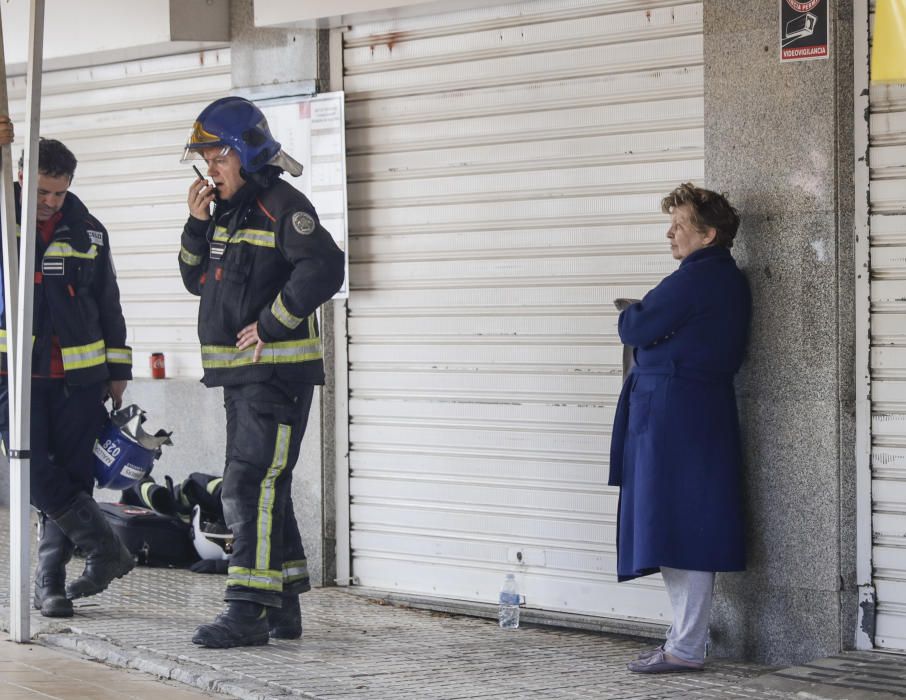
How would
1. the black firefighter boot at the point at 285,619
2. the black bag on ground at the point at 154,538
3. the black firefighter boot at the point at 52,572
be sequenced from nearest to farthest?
the black firefighter boot at the point at 285,619, the black firefighter boot at the point at 52,572, the black bag on ground at the point at 154,538

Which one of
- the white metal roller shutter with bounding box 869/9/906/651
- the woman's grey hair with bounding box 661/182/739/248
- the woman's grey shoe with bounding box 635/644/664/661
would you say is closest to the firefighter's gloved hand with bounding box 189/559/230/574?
the woman's grey shoe with bounding box 635/644/664/661

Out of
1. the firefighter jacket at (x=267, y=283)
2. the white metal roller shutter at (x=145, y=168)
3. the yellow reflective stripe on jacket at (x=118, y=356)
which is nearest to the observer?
the firefighter jacket at (x=267, y=283)

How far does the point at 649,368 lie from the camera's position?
242 inches

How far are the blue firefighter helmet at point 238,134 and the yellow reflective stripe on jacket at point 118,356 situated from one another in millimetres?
1241

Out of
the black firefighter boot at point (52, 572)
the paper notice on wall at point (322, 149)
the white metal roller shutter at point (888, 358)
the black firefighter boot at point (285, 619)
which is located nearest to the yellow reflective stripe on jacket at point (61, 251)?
the black firefighter boot at point (52, 572)

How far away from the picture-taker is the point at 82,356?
273 inches

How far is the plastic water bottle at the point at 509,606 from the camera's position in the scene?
23.5 ft

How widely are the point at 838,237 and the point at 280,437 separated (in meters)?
2.57

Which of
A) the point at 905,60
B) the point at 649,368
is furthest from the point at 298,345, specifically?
the point at 905,60

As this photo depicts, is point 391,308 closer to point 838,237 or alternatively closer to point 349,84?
point 349,84

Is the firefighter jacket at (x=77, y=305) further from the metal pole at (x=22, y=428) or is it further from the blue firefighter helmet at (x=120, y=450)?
the metal pole at (x=22, y=428)

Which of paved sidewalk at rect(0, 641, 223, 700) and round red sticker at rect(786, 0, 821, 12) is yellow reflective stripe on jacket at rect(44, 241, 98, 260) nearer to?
paved sidewalk at rect(0, 641, 223, 700)

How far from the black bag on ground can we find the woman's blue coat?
3424 millimetres

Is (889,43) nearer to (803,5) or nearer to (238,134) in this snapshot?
(803,5)
